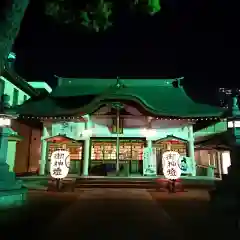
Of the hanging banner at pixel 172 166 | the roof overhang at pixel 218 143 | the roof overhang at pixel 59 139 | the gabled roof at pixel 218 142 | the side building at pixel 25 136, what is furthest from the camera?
the side building at pixel 25 136

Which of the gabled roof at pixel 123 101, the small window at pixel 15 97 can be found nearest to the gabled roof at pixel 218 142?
the gabled roof at pixel 123 101

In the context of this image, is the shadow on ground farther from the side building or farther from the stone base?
the side building

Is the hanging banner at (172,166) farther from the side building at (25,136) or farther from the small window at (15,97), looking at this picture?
A: the small window at (15,97)

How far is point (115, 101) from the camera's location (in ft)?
58.8

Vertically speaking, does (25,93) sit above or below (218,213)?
above

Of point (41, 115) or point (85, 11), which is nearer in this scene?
point (85, 11)

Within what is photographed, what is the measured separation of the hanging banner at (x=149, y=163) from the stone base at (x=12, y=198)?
10.8 meters

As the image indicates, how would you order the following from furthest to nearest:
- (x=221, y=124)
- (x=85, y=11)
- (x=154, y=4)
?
(x=221, y=124), (x=85, y=11), (x=154, y=4)

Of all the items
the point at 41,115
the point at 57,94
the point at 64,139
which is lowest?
the point at 64,139

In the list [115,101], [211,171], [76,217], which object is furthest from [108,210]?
[211,171]

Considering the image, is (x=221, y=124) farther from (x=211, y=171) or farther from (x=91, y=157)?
(x=91, y=157)

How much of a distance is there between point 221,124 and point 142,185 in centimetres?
1096

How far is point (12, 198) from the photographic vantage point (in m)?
7.96

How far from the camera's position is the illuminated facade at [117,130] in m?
18.2
